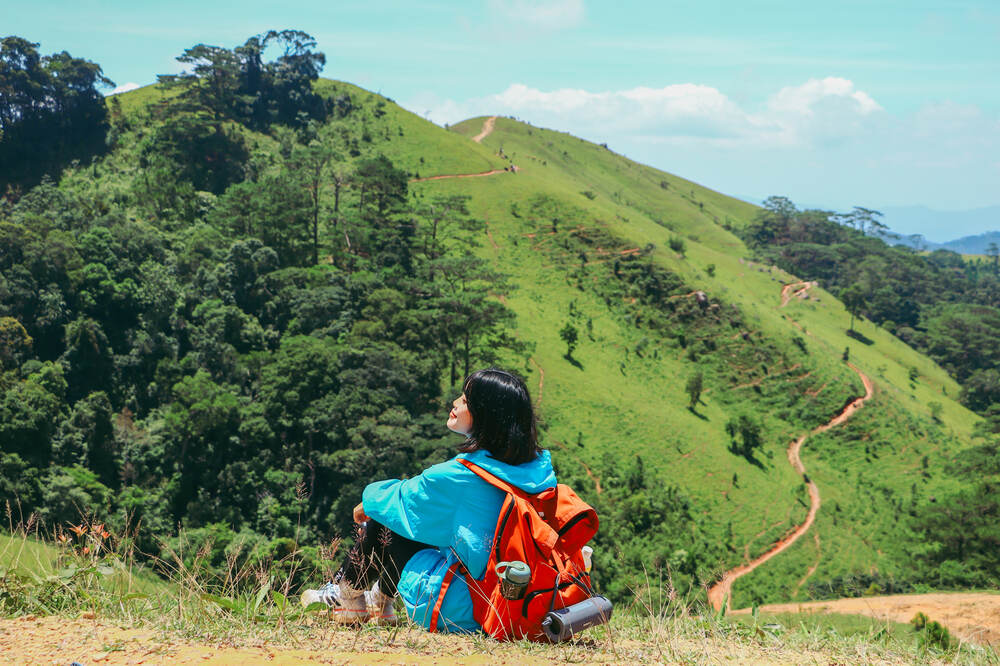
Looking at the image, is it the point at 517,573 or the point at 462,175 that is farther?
the point at 462,175

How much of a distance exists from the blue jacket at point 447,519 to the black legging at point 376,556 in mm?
86

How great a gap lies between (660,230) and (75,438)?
1766 inches

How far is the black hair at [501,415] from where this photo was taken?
9.96ft

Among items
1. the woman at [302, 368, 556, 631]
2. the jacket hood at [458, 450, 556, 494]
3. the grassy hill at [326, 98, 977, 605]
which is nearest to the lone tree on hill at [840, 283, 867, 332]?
the grassy hill at [326, 98, 977, 605]

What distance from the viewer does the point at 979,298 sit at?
70.4m

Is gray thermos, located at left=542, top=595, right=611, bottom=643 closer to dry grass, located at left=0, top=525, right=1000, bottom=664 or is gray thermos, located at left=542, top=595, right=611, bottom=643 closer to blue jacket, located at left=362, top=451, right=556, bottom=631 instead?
dry grass, located at left=0, top=525, right=1000, bottom=664

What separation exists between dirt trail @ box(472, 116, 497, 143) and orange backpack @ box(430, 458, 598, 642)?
72403mm

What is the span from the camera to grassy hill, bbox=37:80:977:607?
74.7 feet

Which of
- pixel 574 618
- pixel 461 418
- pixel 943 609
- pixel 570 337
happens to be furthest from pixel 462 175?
pixel 574 618

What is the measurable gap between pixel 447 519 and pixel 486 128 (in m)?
79.2

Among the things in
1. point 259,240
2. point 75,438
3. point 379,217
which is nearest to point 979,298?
point 379,217

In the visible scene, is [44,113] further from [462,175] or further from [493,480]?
[493,480]

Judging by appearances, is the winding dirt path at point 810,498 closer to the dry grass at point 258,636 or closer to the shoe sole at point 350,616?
the dry grass at point 258,636

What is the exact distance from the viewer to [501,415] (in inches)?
120
